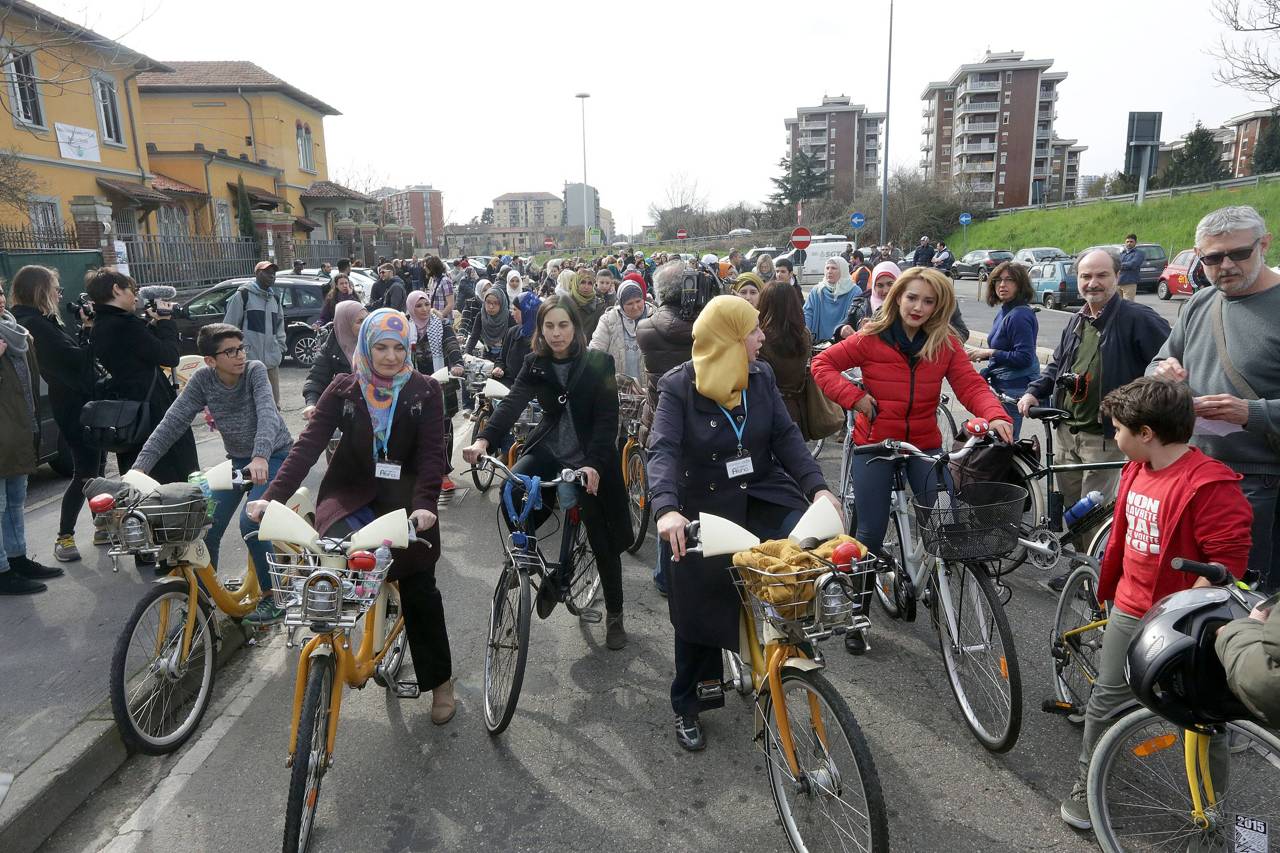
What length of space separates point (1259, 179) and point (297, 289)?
45.3 meters

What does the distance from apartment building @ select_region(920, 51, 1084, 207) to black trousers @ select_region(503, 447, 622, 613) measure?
3611 inches

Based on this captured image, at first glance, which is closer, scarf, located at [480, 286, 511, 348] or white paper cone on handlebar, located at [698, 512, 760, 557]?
white paper cone on handlebar, located at [698, 512, 760, 557]

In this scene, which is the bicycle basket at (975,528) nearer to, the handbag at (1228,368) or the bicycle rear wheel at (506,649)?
the handbag at (1228,368)

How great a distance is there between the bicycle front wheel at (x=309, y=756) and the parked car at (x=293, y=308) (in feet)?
45.8

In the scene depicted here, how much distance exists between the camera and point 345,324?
6.16 metres

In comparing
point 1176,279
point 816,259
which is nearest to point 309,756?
point 1176,279

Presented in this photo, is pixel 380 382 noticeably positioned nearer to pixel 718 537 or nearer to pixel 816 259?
pixel 718 537

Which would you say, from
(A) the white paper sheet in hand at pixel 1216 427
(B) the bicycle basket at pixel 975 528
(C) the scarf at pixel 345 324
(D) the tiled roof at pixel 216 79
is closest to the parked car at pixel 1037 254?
(C) the scarf at pixel 345 324

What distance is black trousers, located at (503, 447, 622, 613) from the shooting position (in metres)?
4.27

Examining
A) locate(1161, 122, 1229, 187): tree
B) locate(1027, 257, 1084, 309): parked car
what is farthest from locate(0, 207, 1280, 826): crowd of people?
locate(1161, 122, 1229, 187): tree

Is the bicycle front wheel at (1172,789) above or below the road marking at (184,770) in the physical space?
above

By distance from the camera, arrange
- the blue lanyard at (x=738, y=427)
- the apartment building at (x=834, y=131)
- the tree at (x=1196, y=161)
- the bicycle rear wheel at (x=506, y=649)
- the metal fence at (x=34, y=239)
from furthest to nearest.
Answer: the apartment building at (x=834, y=131)
the tree at (x=1196, y=161)
the metal fence at (x=34, y=239)
the bicycle rear wheel at (x=506, y=649)
the blue lanyard at (x=738, y=427)

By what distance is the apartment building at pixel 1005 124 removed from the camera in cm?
8750

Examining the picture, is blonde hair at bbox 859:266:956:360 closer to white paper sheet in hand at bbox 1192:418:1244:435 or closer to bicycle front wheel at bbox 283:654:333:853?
white paper sheet in hand at bbox 1192:418:1244:435
